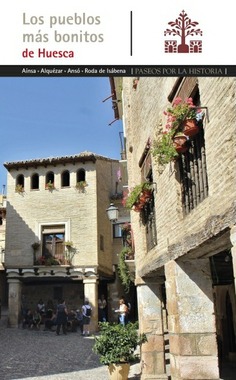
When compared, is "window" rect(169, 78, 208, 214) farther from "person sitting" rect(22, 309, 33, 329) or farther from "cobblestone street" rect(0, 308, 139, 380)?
"person sitting" rect(22, 309, 33, 329)

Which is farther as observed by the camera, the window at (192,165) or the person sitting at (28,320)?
the person sitting at (28,320)

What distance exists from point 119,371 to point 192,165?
5455 millimetres

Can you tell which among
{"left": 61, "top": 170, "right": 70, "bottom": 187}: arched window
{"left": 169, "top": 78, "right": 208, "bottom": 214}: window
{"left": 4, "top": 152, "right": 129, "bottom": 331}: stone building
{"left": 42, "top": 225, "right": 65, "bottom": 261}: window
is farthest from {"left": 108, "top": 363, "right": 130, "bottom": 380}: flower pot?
{"left": 61, "top": 170, "right": 70, "bottom": 187}: arched window

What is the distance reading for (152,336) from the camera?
366 inches

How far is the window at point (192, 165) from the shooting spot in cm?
544

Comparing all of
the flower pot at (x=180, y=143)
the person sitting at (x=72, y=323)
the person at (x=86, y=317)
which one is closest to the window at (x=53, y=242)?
the person sitting at (x=72, y=323)

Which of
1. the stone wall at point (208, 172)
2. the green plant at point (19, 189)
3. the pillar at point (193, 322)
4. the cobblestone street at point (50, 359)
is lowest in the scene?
the cobblestone street at point (50, 359)

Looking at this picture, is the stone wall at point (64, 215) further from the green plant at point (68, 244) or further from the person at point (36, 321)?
the person at point (36, 321)

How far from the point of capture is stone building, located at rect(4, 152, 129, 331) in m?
23.6

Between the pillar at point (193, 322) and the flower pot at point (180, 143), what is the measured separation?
5.19ft

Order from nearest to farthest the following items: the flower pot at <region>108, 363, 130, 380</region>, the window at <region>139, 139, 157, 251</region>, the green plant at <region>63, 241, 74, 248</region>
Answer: the window at <region>139, 139, 157, 251</region>
the flower pot at <region>108, 363, 130, 380</region>
the green plant at <region>63, 241, 74, 248</region>
